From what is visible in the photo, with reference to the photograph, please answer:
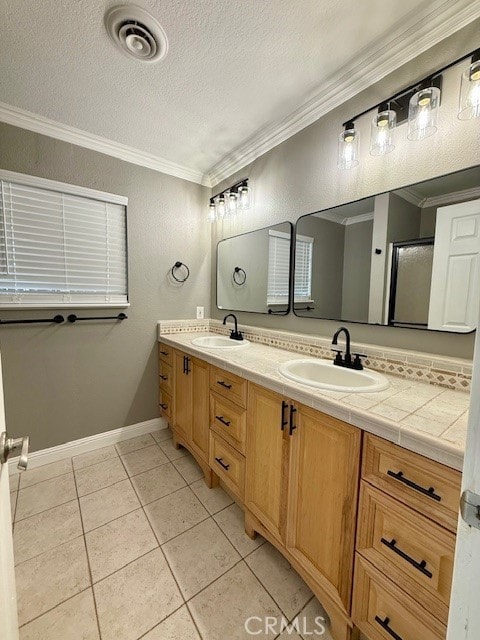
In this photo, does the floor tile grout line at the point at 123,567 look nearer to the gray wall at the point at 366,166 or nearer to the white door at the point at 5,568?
the white door at the point at 5,568

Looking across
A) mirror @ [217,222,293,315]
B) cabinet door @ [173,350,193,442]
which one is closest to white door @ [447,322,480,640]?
mirror @ [217,222,293,315]

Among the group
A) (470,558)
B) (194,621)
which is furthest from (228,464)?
(470,558)

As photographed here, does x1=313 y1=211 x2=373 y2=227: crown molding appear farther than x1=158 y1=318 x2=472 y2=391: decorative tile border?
Yes

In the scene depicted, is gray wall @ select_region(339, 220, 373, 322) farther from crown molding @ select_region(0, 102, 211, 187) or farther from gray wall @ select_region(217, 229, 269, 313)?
crown molding @ select_region(0, 102, 211, 187)

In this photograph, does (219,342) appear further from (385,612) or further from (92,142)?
(92,142)

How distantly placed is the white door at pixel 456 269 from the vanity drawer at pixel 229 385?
3.09ft

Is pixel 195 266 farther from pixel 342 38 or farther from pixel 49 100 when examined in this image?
pixel 342 38

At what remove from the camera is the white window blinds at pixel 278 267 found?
1.83 metres

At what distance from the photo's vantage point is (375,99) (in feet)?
4.36

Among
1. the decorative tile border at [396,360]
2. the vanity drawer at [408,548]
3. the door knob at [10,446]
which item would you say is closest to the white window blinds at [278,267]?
the decorative tile border at [396,360]

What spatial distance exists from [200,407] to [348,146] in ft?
5.82

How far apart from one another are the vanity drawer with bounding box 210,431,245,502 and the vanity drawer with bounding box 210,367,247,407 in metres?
0.29

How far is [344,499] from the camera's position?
883 mm

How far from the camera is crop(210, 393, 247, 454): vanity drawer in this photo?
1356mm
